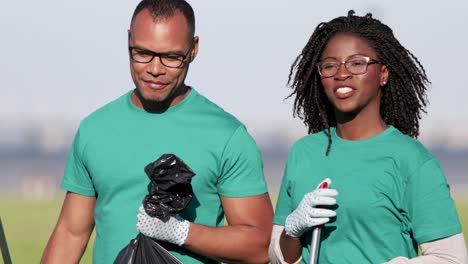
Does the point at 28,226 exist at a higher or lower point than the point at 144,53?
lower

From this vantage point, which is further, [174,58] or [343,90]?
[174,58]

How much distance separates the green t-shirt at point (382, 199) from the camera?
4512 millimetres

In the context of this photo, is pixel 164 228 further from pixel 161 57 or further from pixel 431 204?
pixel 431 204

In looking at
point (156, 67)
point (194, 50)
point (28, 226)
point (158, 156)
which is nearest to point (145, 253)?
point (158, 156)

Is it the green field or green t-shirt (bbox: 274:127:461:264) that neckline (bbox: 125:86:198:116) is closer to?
green t-shirt (bbox: 274:127:461:264)

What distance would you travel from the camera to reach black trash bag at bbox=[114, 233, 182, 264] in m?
5.00

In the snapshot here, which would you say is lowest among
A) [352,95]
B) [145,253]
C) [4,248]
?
[4,248]

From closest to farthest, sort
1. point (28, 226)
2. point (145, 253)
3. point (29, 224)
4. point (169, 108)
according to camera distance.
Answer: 1. point (145, 253)
2. point (169, 108)
3. point (28, 226)
4. point (29, 224)

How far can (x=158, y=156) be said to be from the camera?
5230 mm

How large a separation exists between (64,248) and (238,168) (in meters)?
1.01

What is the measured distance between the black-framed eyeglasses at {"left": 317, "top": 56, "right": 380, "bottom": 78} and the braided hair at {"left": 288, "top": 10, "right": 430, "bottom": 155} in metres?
0.12

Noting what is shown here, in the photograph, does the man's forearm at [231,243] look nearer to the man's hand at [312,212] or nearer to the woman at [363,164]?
the woman at [363,164]

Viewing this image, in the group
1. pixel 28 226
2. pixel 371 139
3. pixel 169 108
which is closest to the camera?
pixel 371 139

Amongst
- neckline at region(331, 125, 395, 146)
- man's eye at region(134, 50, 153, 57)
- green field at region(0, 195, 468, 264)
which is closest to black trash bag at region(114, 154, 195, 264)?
man's eye at region(134, 50, 153, 57)
